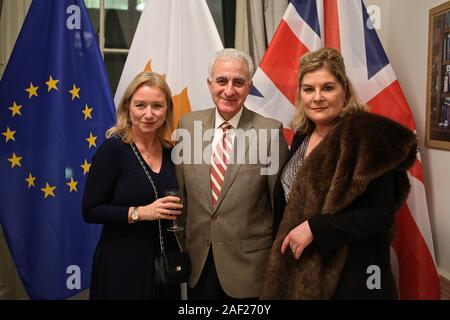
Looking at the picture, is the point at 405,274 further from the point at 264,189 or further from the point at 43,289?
the point at 43,289

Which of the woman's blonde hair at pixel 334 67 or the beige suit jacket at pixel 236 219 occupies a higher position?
the woman's blonde hair at pixel 334 67

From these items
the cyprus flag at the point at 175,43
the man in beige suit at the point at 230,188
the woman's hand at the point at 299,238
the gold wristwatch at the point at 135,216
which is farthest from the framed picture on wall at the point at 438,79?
the gold wristwatch at the point at 135,216

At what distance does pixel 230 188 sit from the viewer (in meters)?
1.58

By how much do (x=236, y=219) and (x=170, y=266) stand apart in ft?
0.94

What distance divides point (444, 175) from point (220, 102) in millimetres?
1093

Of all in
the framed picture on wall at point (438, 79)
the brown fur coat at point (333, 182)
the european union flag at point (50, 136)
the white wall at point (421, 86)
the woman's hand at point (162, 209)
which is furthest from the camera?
the european union flag at point (50, 136)

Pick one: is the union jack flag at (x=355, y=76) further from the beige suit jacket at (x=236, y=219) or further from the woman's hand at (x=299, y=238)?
the woman's hand at (x=299, y=238)

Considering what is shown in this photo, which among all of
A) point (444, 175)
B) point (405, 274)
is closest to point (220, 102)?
point (444, 175)

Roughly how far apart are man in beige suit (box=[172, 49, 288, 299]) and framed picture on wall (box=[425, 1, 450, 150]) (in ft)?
2.53

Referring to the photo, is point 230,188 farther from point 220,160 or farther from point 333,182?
point 333,182

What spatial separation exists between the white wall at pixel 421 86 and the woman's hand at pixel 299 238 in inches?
36.1

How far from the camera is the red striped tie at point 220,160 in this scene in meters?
1.61

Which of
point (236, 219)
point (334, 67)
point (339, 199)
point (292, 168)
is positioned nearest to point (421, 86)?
point (334, 67)

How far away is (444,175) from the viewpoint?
1.95 metres
